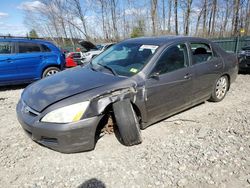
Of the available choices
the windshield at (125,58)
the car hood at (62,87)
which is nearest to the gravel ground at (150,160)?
the car hood at (62,87)

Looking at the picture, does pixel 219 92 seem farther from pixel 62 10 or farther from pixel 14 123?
pixel 62 10

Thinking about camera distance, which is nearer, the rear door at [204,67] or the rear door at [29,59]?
the rear door at [204,67]

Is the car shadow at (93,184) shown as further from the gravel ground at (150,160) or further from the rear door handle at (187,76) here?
the rear door handle at (187,76)

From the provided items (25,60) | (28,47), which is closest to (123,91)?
(25,60)

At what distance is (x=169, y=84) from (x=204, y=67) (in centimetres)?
112

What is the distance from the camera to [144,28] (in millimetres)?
24438

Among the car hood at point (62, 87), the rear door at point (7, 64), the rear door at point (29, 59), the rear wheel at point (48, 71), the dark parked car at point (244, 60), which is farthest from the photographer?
the dark parked car at point (244, 60)

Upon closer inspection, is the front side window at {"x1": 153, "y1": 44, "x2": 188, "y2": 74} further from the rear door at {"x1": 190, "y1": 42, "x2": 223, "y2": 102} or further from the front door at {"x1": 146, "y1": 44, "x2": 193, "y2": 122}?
the rear door at {"x1": 190, "y1": 42, "x2": 223, "y2": 102}

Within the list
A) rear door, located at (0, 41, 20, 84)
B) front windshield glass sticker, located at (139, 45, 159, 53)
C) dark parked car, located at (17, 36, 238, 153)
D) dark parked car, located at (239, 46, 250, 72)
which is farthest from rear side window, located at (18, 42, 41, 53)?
dark parked car, located at (239, 46, 250, 72)

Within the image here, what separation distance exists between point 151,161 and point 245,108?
2.86 meters

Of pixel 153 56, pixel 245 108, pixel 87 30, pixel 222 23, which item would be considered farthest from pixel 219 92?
pixel 87 30

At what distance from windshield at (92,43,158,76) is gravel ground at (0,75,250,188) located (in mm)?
1061

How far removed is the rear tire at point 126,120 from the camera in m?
2.92

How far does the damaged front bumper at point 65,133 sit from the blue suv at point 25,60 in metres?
4.34
